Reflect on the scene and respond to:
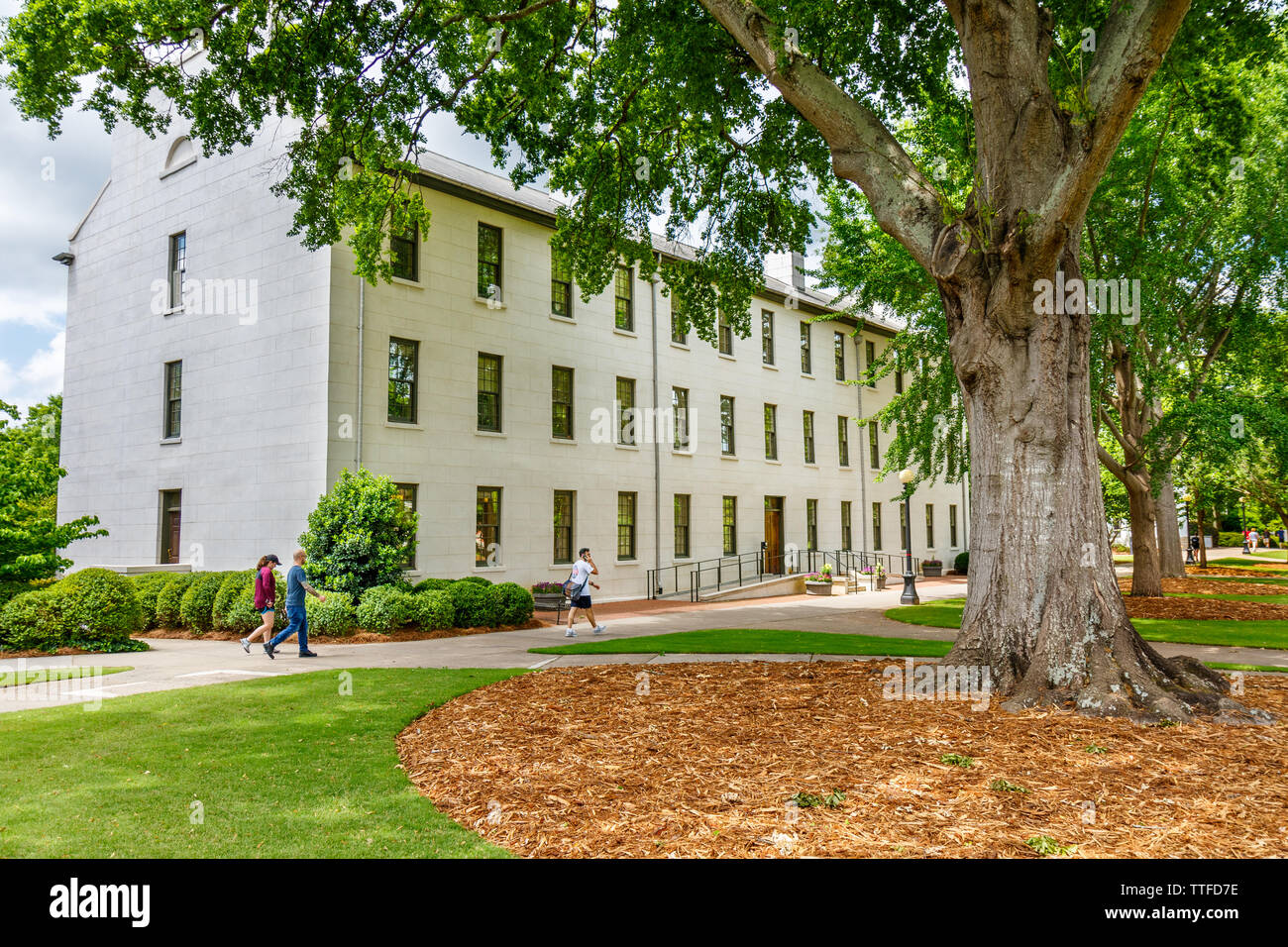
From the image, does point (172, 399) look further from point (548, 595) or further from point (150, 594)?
point (548, 595)

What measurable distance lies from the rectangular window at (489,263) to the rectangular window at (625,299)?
4636 mm

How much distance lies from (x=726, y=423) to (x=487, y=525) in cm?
1126

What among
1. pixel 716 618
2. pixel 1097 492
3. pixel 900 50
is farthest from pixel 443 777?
pixel 716 618

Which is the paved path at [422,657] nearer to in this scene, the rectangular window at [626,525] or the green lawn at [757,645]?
the green lawn at [757,645]

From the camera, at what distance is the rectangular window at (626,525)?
25.9 m

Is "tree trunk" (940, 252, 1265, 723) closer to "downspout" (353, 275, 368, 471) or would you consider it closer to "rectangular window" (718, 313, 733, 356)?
"downspout" (353, 275, 368, 471)

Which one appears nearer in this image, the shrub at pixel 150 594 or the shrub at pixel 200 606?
the shrub at pixel 200 606

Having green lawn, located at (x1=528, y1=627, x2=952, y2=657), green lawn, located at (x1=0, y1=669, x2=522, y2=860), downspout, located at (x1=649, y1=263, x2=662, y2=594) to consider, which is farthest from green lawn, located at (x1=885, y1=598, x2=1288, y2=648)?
green lawn, located at (x1=0, y1=669, x2=522, y2=860)

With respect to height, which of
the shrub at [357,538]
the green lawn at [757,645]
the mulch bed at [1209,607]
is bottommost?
the mulch bed at [1209,607]

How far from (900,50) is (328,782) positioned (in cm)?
1271

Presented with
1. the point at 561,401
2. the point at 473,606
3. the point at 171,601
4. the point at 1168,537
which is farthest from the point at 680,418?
the point at 1168,537

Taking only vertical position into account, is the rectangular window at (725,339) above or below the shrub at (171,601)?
above

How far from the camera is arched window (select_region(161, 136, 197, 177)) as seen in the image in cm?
2322

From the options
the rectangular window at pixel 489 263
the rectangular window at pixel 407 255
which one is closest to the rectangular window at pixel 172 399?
the rectangular window at pixel 407 255
